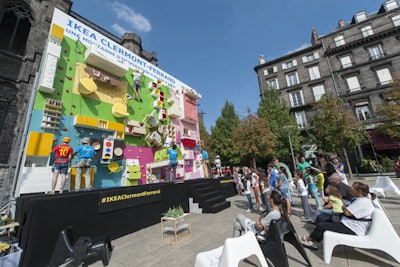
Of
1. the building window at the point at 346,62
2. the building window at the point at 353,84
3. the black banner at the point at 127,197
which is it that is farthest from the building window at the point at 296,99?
the black banner at the point at 127,197

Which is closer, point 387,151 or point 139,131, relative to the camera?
point 139,131

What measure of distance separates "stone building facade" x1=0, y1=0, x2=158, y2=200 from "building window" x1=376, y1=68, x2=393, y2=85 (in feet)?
110

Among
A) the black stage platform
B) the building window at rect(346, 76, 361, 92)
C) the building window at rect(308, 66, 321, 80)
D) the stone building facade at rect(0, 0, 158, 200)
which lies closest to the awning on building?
the building window at rect(346, 76, 361, 92)

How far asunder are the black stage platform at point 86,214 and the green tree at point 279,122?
18203 millimetres

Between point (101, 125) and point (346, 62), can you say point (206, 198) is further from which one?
point (346, 62)

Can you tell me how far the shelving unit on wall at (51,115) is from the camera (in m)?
6.81

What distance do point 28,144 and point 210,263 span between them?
7.37 meters

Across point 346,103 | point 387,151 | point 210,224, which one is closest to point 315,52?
point 346,103

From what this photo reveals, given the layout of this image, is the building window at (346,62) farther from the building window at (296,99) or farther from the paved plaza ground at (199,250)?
the paved plaza ground at (199,250)

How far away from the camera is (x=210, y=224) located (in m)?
5.79

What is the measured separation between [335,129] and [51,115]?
72.1 feet

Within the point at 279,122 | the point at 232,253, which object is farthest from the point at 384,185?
the point at 279,122

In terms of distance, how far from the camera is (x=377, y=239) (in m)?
2.87

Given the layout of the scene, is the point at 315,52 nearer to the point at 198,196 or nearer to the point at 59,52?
the point at 198,196
